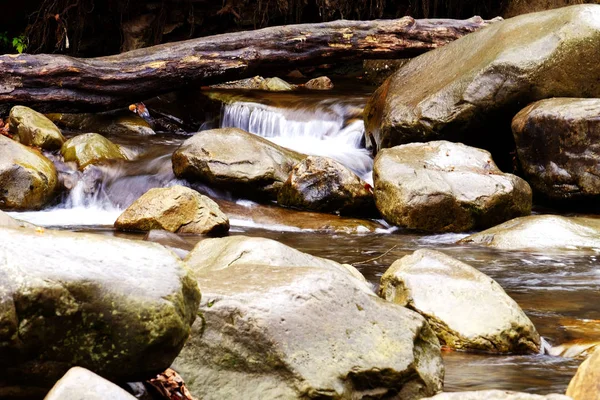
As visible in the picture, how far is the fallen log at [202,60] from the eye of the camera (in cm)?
1000

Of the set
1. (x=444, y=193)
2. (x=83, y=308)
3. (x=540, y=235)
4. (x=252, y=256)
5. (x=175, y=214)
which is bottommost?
(x=540, y=235)

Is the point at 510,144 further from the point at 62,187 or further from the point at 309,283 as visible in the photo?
the point at 309,283

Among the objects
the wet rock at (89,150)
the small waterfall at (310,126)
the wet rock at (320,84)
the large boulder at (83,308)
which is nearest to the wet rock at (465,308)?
the large boulder at (83,308)

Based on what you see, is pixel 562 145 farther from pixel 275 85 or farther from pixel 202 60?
pixel 275 85

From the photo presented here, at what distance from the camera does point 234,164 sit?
27.8 feet

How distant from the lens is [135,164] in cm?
945

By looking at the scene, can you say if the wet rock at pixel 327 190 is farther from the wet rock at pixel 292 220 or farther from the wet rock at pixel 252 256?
the wet rock at pixel 252 256

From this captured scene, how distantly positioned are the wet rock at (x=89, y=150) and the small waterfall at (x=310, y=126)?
91.8 inches

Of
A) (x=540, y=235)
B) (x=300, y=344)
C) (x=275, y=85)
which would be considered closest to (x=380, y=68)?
(x=275, y=85)

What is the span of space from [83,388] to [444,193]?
578cm

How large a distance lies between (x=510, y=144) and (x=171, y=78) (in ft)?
15.3

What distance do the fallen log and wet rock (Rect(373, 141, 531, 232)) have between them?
389 cm

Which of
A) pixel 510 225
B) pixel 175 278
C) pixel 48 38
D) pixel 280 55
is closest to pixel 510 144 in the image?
pixel 510 225

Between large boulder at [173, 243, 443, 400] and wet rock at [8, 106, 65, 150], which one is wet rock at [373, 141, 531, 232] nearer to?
wet rock at [8, 106, 65, 150]
